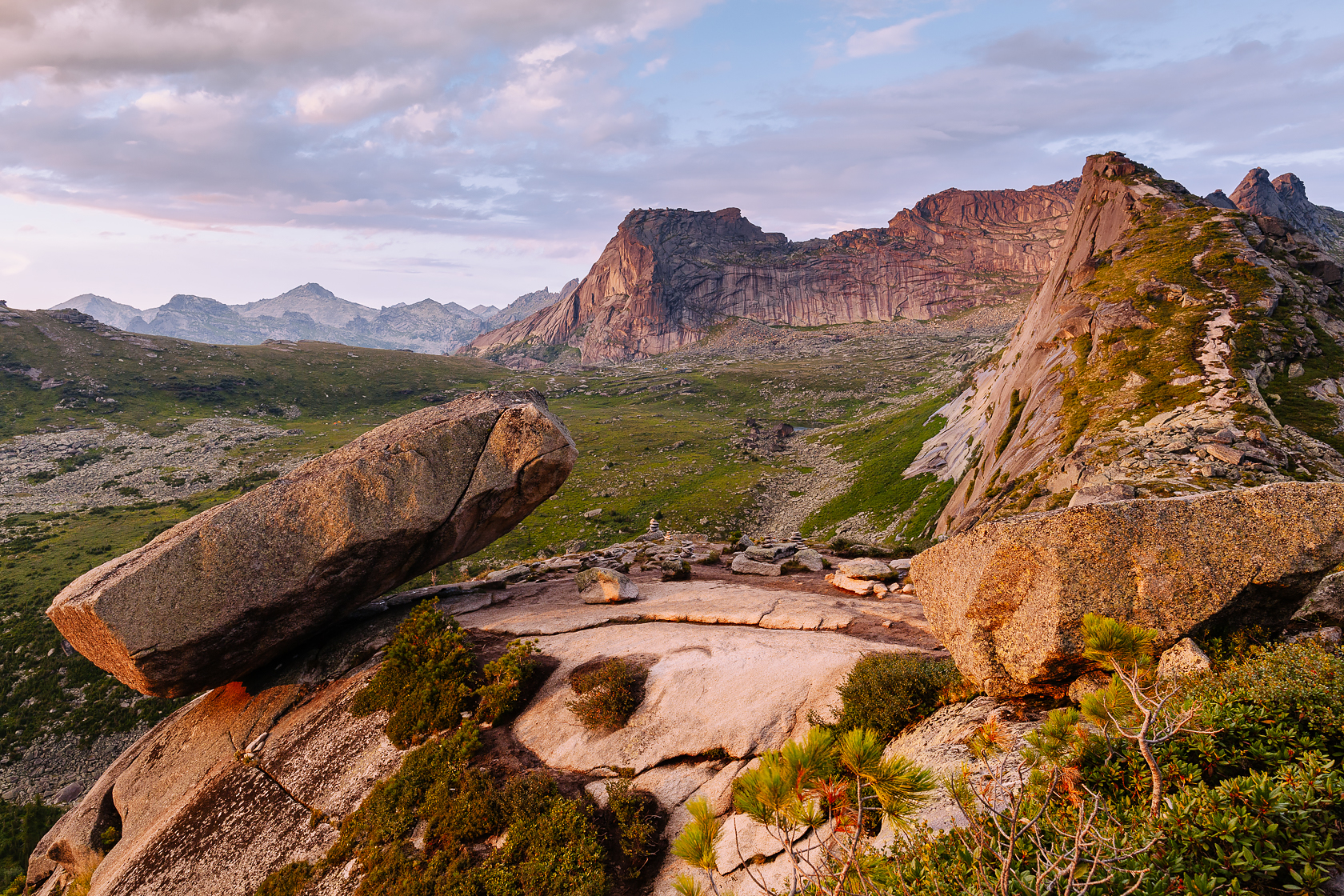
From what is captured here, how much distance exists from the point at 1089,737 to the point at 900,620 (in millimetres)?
10583

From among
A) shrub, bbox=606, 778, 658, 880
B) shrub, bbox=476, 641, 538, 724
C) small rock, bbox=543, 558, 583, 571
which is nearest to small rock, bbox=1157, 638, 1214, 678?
shrub, bbox=606, 778, 658, 880

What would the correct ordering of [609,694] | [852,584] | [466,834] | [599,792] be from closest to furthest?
[466,834] → [599,792] → [609,694] → [852,584]

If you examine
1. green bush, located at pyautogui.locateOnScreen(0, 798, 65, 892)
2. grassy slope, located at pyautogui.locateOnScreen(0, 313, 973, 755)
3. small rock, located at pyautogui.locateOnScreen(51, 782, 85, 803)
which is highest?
grassy slope, located at pyautogui.locateOnScreen(0, 313, 973, 755)

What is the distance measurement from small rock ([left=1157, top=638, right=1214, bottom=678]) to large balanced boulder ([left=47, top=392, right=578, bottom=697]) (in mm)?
18532

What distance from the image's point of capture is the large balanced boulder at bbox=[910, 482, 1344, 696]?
9.07 metres

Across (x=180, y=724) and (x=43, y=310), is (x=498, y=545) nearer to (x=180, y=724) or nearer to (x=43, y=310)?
(x=180, y=724)

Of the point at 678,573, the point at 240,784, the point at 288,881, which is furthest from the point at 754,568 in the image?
the point at 240,784

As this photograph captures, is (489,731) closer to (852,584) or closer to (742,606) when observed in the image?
(742,606)

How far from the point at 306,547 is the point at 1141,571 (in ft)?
72.8

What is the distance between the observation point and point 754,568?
25734mm

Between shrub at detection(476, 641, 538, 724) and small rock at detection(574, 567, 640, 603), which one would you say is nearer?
shrub at detection(476, 641, 538, 724)

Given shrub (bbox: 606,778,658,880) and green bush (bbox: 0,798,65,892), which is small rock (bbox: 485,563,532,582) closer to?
shrub (bbox: 606,778,658,880)

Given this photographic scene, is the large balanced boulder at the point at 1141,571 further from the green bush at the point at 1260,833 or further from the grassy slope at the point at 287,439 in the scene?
the grassy slope at the point at 287,439

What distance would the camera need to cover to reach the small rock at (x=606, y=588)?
2177 cm
